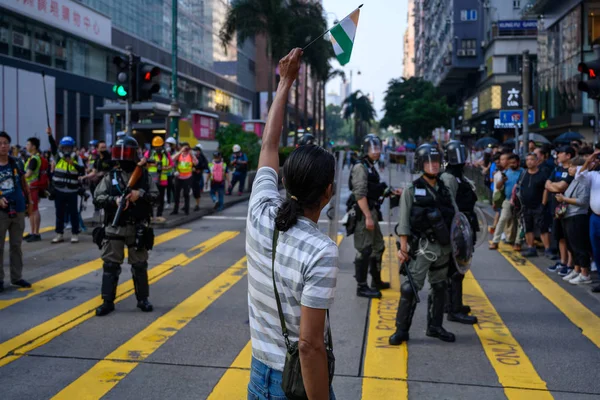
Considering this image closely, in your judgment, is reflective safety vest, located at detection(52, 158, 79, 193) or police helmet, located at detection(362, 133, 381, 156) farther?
reflective safety vest, located at detection(52, 158, 79, 193)

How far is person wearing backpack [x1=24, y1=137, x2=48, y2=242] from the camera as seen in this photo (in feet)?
39.7

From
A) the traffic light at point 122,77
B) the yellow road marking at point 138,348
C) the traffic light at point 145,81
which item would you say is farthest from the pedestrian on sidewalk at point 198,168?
the yellow road marking at point 138,348

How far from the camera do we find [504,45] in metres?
50.7

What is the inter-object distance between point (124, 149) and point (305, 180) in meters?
5.23

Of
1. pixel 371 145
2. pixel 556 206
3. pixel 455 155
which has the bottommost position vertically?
pixel 556 206

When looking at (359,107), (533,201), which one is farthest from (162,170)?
(359,107)

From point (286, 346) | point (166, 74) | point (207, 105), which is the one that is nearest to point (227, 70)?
point (207, 105)

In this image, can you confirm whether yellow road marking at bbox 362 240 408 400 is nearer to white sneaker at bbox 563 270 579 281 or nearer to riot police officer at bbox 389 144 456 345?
riot police officer at bbox 389 144 456 345

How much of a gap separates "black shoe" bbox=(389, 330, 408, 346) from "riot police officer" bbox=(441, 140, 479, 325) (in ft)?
2.74

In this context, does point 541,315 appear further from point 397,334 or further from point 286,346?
point 286,346

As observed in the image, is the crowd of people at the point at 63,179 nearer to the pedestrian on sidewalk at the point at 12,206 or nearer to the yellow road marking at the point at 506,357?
the pedestrian on sidewalk at the point at 12,206

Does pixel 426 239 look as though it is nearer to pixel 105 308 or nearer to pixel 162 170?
pixel 105 308

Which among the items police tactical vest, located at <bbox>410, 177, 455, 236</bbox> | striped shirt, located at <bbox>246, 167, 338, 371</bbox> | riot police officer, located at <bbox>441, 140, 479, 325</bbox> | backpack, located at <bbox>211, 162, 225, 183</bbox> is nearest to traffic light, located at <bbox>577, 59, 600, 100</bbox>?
riot police officer, located at <bbox>441, 140, 479, 325</bbox>

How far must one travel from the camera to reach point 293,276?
238 cm
